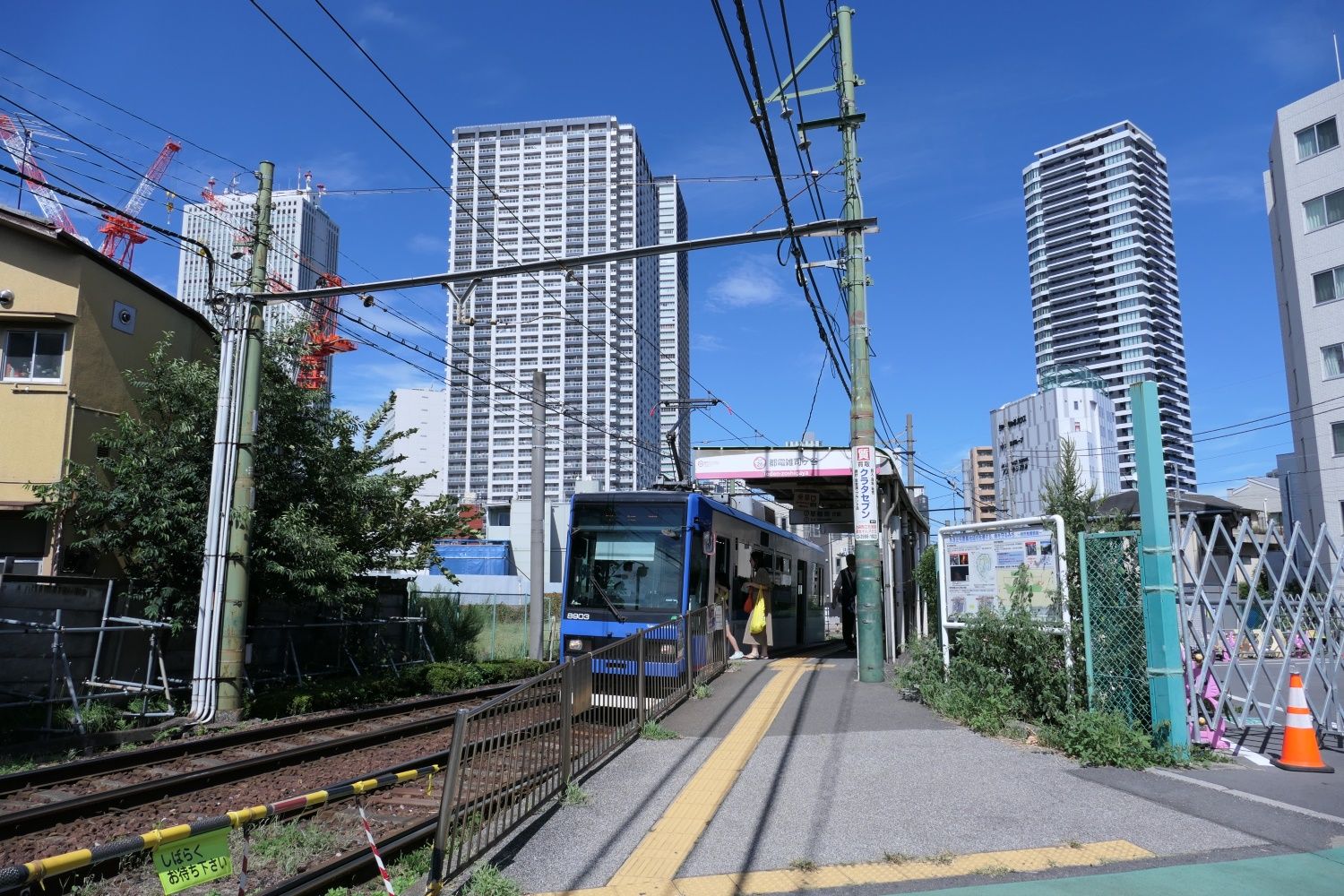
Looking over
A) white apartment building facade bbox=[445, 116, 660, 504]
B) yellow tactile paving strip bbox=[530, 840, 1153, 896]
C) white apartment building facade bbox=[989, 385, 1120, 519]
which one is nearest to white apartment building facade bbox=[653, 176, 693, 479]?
white apartment building facade bbox=[445, 116, 660, 504]

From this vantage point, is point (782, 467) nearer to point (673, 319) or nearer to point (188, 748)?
point (188, 748)

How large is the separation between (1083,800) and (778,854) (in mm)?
2724

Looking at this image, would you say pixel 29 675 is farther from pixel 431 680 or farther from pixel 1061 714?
pixel 1061 714

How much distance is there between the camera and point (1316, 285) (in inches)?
1561

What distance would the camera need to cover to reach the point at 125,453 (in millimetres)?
15016

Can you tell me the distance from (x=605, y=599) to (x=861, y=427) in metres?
4.77

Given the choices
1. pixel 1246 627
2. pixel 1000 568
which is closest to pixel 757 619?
pixel 1000 568

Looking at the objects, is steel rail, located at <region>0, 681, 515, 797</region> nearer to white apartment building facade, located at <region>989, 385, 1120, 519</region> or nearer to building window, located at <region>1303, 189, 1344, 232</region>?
building window, located at <region>1303, 189, 1344, 232</region>

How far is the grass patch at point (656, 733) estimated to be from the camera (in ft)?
31.8

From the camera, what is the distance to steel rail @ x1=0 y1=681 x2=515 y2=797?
8.96 meters

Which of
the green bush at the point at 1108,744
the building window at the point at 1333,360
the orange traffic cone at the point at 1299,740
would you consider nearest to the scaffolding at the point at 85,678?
the green bush at the point at 1108,744

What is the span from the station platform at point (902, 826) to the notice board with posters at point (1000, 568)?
1.91 meters

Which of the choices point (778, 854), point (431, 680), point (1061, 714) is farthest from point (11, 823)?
point (431, 680)

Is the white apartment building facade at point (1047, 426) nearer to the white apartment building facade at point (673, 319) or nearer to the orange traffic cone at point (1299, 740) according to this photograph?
the white apartment building facade at point (673, 319)
